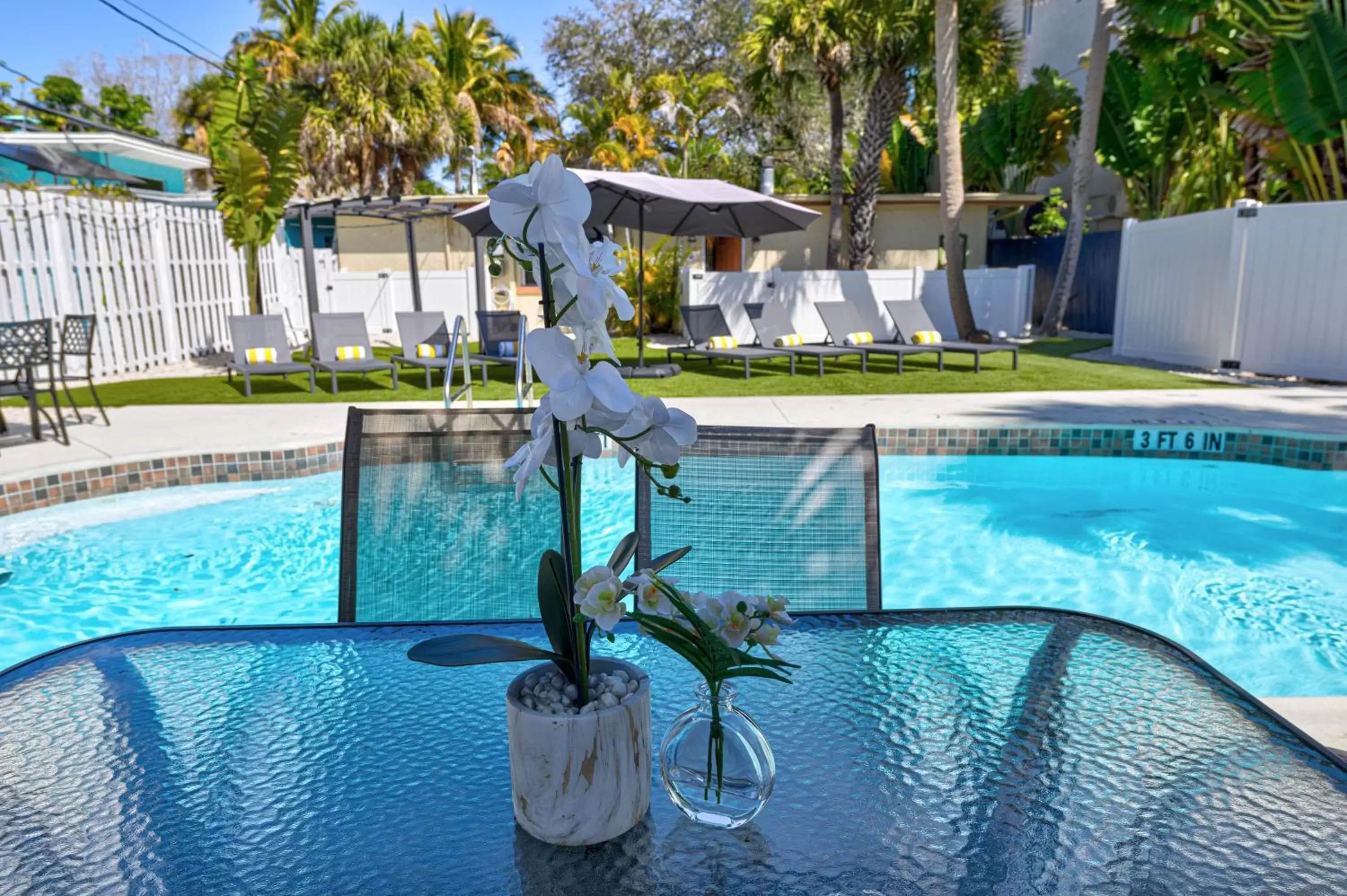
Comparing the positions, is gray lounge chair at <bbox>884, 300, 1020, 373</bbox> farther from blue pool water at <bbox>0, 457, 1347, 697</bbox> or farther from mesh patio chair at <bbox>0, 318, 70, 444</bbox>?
mesh patio chair at <bbox>0, 318, 70, 444</bbox>

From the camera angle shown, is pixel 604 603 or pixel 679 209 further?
pixel 679 209

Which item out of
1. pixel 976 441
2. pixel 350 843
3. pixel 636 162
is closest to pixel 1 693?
pixel 350 843

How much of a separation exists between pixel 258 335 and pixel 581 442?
10.4m

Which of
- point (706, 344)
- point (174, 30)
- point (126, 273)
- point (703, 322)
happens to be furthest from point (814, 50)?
point (174, 30)

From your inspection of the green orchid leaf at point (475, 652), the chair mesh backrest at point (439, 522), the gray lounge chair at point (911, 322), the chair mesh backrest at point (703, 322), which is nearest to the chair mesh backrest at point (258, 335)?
the chair mesh backrest at point (703, 322)

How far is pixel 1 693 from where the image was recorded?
156 centimetres

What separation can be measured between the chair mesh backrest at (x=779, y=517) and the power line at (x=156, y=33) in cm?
1726

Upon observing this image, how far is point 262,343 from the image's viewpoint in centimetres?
1028

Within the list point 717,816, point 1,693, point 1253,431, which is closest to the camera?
point 717,816

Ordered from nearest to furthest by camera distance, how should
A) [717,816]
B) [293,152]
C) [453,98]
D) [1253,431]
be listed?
[717,816]
[1253,431]
[293,152]
[453,98]

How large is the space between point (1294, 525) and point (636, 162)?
760 inches

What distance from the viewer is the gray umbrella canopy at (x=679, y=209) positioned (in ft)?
33.1

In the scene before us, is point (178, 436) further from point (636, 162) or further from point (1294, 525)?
point (636, 162)

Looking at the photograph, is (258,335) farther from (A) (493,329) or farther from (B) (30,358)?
(B) (30,358)
